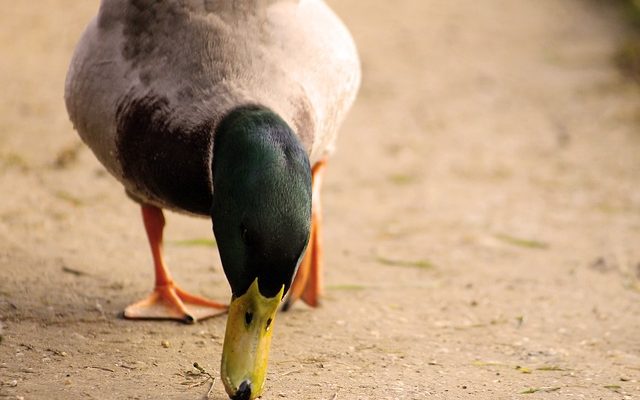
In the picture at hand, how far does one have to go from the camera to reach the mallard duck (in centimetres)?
302

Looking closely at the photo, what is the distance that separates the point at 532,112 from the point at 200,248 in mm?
4014

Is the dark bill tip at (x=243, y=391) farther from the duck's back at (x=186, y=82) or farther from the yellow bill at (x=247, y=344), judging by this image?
the duck's back at (x=186, y=82)

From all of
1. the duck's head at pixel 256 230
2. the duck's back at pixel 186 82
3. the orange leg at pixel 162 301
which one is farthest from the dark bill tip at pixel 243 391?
the orange leg at pixel 162 301

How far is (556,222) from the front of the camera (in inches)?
247

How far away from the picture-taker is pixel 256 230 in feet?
9.66

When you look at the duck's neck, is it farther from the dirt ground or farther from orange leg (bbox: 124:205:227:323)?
orange leg (bbox: 124:205:227:323)

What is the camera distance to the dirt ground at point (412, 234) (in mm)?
3719

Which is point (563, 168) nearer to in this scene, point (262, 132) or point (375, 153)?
point (375, 153)

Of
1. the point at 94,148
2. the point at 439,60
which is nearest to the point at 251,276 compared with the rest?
the point at 94,148

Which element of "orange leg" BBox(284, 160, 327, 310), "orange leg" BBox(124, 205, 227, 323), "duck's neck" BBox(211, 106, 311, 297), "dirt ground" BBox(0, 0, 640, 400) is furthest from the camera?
"orange leg" BBox(284, 160, 327, 310)

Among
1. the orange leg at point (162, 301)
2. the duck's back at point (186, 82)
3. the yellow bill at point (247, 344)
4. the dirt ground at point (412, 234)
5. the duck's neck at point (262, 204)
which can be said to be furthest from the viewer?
the orange leg at point (162, 301)

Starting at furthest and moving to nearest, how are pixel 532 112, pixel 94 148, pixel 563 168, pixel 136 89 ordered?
pixel 532 112 → pixel 563 168 → pixel 94 148 → pixel 136 89

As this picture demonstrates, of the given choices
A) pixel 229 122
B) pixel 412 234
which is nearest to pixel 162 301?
pixel 229 122

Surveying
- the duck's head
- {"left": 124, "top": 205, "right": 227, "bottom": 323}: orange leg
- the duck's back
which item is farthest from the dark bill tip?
{"left": 124, "top": 205, "right": 227, "bottom": 323}: orange leg
